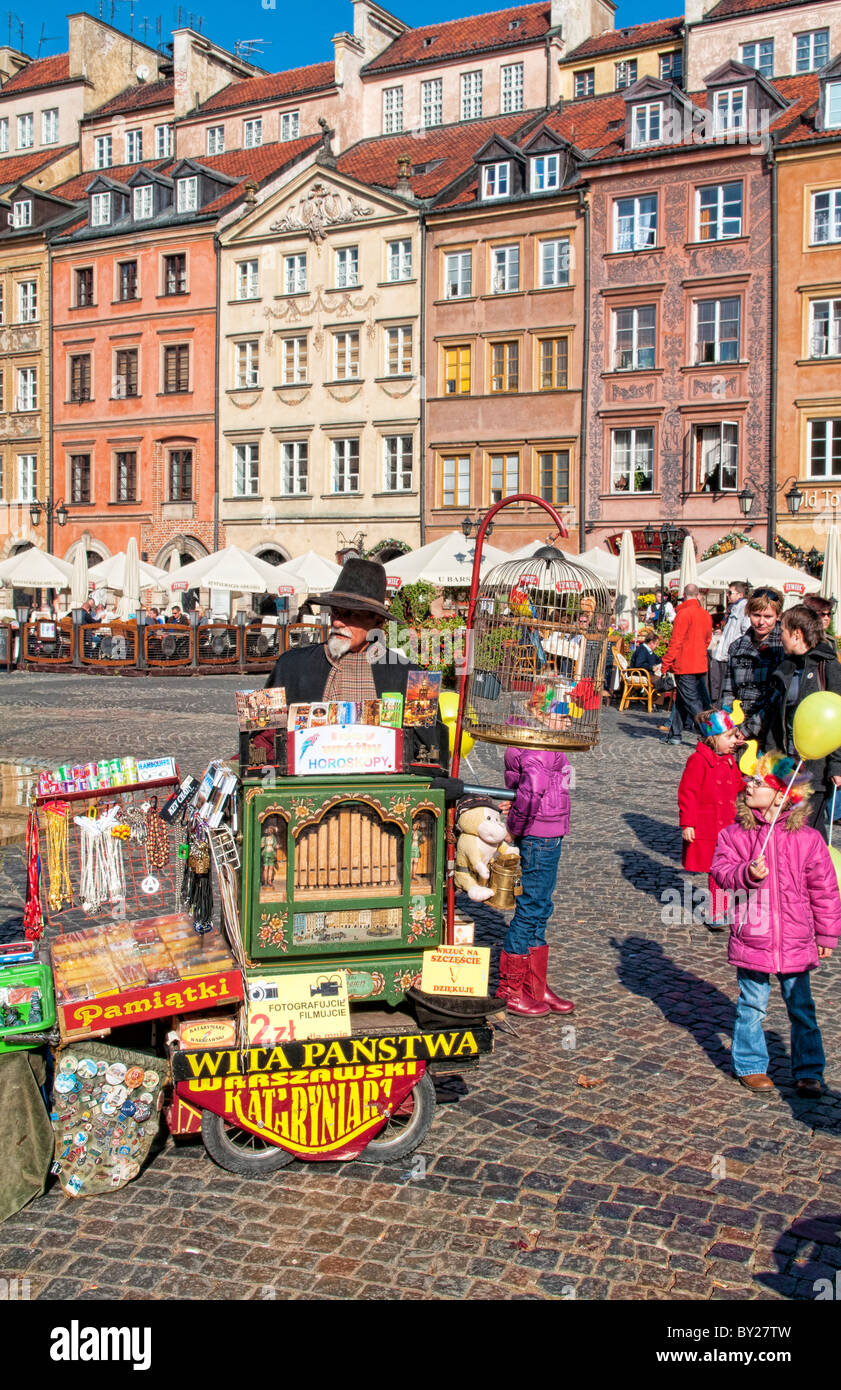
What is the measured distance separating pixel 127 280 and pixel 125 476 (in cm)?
580

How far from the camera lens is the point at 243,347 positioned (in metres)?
35.9

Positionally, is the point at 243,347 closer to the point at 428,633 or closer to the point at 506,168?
the point at 506,168

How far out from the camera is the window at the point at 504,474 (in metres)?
31.5

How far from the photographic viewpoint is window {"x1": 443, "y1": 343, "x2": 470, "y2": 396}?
1273 inches

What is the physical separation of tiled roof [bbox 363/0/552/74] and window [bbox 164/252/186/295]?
858 centimetres

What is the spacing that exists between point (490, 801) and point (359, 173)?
34.3 m

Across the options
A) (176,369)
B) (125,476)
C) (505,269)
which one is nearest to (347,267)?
(505,269)

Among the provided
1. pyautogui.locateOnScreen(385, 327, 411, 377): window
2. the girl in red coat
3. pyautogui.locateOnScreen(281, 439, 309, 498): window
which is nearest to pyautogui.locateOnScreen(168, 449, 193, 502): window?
pyautogui.locateOnScreen(281, 439, 309, 498): window

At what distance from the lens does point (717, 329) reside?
94.4ft

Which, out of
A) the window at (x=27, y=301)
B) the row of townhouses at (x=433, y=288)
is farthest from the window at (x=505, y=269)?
the window at (x=27, y=301)

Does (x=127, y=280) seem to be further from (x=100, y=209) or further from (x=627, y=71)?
(x=627, y=71)

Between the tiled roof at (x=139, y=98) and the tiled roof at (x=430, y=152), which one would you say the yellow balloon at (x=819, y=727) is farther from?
the tiled roof at (x=139, y=98)

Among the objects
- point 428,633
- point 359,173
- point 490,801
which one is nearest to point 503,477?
point 359,173

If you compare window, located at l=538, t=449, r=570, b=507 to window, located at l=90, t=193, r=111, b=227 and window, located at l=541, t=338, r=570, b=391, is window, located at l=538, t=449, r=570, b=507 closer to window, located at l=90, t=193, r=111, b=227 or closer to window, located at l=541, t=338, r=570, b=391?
window, located at l=541, t=338, r=570, b=391
